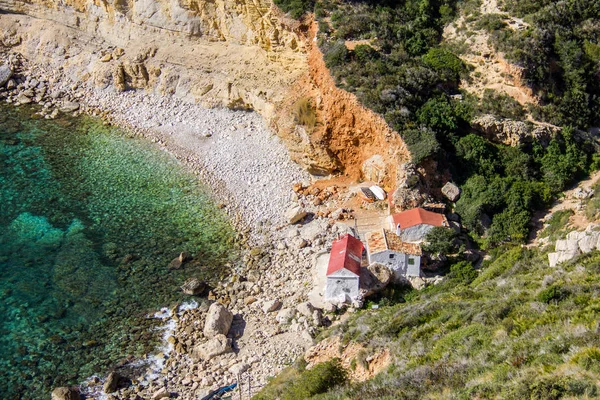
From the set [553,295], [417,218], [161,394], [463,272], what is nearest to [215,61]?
[417,218]

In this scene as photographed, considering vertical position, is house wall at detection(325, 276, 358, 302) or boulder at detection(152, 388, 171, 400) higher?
house wall at detection(325, 276, 358, 302)

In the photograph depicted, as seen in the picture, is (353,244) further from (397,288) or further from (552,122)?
(552,122)

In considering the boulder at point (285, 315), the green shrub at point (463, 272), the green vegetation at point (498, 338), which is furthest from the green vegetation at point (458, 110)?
the boulder at point (285, 315)

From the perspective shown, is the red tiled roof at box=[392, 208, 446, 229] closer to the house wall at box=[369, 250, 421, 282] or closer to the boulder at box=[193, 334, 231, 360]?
the house wall at box=[369, 250, 421, 282]

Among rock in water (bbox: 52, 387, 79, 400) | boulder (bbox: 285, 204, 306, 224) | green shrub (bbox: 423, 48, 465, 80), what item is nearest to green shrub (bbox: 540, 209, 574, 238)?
green shrub (bbox: 423, 48, 465, 80)

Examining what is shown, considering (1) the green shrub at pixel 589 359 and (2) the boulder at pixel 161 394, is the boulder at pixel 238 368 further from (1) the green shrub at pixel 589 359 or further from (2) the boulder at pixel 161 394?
(1) the green shrub at pixel 589 359

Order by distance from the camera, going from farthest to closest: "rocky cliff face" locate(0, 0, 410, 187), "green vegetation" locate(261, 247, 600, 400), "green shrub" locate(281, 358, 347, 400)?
"rocky cliff face" locate(0, 0, 410, 187)
"green shrub" locate(281, 358, 347, 400)
"green vegetation" locate(261, 247, 600, 400)
